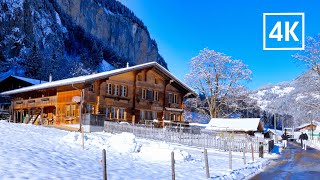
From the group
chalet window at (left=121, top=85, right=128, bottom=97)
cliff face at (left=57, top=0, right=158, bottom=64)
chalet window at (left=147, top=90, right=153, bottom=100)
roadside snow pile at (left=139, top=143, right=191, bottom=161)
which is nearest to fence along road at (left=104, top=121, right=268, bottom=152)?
chalet window at (left=121, top=85, right=128, bottom=97)

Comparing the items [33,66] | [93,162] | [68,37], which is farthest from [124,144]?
[68,37]

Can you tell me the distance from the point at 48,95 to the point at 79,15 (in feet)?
367

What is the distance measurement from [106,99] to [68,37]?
314ft

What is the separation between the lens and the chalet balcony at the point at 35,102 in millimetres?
40459

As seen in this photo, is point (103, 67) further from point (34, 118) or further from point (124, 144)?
point (124, 144)

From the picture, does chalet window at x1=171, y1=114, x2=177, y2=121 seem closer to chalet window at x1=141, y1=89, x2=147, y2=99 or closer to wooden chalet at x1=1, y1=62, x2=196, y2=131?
wooden chalet at x1=1, y1=62, x2=196, y2=131

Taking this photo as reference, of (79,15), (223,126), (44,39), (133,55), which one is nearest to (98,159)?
(223,126)

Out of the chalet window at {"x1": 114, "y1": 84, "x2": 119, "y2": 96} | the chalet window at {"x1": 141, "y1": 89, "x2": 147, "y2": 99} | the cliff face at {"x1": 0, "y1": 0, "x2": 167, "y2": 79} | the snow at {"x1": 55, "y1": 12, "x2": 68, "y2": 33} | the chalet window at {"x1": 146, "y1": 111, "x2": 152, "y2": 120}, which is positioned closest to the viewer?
the chalet window at {"x1": 114, "y1": 84, "x2": 119, "y2": 96}

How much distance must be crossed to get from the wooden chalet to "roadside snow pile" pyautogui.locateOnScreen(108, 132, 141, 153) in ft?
37.2

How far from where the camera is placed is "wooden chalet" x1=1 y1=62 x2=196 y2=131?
36.9m

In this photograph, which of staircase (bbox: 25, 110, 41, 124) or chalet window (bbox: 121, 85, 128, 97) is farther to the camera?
staircase (bbox: 25, 110, 41, 124)

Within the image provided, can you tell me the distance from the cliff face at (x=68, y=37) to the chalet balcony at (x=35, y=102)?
3461 cm

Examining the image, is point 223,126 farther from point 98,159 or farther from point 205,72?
point 98,159

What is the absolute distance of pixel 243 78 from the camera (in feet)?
178
